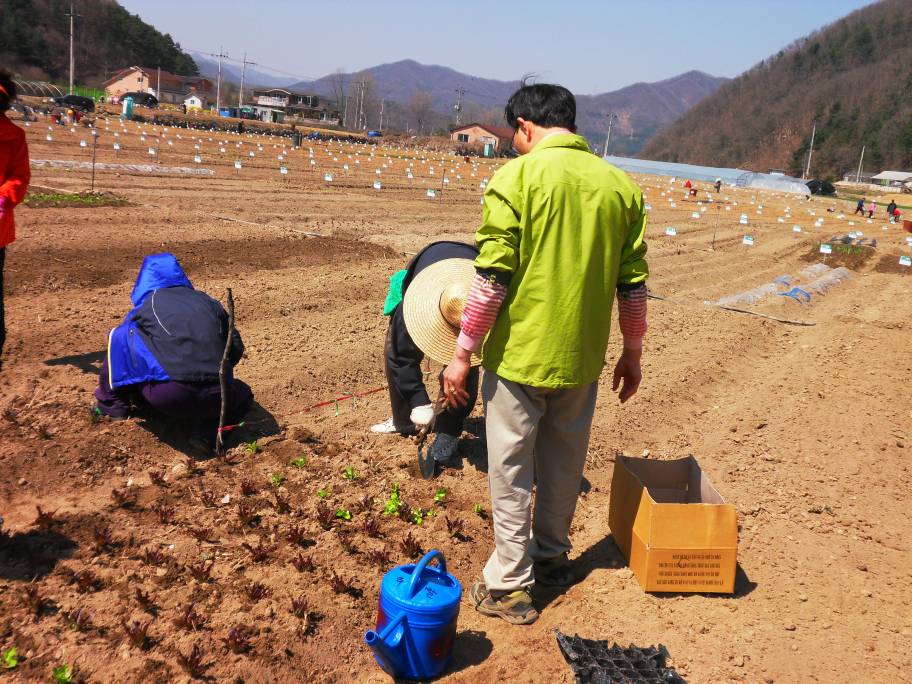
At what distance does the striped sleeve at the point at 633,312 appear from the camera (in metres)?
3.09

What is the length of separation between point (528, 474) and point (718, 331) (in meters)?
6.47

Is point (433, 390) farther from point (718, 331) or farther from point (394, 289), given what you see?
point (718, 331)

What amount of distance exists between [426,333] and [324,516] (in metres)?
1.17

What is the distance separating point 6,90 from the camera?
4363 mm


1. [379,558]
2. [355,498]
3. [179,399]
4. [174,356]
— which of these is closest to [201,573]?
[379,558]

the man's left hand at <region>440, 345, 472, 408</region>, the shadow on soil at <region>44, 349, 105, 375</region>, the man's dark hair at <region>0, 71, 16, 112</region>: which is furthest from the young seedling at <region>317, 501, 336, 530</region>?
the man's dark hair at <region>0, 71, 16, 112</region>

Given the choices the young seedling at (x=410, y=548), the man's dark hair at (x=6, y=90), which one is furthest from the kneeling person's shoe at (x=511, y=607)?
the man's dark hair at (x=6, y=90)

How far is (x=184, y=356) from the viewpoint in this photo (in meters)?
4.49

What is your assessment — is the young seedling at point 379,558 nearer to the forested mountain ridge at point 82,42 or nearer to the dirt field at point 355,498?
the dirt field at point 355,498

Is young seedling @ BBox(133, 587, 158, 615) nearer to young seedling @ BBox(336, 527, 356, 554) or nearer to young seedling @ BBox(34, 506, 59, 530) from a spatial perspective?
young seedling @ BBox(34, 506, 59, 530)

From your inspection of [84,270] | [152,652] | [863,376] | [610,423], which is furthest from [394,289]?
[84,270]

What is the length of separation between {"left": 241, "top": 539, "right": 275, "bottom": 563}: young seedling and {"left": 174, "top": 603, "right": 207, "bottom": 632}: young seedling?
1.61 ft

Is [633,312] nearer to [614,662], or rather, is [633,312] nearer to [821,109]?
[614,662]

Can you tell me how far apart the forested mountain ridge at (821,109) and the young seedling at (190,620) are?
315 ft
